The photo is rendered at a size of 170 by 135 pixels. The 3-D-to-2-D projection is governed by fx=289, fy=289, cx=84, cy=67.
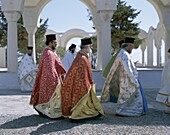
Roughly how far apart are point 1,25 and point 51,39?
1670 centimetres

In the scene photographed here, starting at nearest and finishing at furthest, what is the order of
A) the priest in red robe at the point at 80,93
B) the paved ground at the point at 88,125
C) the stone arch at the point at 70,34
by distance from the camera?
the paved ground at the point at 88,125 → the priest in red robe at the point at 80,93 → the stone arch at the point at 70,34

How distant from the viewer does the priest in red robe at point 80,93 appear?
15.9 ft

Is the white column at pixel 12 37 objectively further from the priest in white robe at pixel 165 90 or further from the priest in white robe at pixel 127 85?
the priest in white robe at pixel 165 90

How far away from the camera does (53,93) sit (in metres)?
5.10

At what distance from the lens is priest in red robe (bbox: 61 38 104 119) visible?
191 inches

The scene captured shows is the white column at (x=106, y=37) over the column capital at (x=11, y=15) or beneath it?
beneath

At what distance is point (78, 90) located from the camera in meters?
4.88

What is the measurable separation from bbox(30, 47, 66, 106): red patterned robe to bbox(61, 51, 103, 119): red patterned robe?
0.24m

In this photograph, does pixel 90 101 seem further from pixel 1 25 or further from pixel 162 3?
pixel 1 25

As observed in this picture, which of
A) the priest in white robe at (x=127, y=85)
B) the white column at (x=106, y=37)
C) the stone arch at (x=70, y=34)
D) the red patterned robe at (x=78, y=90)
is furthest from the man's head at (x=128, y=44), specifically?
the stone arch at (x=70, y=34)

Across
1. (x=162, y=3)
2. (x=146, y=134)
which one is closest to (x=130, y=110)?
(x=146, y=134)

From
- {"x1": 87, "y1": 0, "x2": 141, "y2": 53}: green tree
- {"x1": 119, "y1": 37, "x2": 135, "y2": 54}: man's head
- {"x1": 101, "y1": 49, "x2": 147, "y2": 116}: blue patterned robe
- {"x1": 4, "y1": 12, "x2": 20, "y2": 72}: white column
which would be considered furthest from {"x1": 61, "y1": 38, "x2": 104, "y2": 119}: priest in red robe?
{"x1": 87, "y1": 0, "x2": 141, "y2": 53}: green tree

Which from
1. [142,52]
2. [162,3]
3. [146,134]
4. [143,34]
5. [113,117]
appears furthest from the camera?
[142,52]

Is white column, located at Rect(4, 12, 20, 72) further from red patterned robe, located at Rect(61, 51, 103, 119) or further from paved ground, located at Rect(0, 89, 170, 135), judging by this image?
red patterned robe, located at Rect(61, 51, 103, 119)
